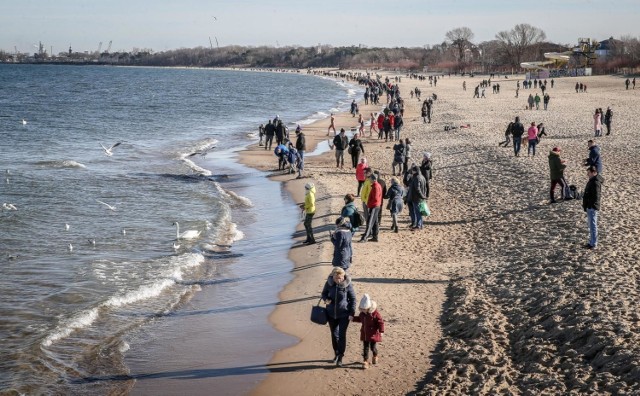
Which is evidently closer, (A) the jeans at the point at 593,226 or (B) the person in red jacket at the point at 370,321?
(B) the person in red jacket at the point at 370,321

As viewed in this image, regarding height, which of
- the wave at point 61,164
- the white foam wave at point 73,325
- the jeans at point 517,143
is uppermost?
the jeans at point 517,143

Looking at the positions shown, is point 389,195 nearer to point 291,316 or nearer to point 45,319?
point 291,316

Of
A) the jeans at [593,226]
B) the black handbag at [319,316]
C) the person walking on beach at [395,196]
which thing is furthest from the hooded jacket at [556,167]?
the black handbag at [319,316]

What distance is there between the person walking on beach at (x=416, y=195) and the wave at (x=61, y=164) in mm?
19220

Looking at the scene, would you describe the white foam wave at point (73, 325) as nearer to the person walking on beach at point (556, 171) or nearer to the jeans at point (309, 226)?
the jeans at point (309, 226)

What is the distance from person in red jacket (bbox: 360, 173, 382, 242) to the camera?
14977 millimetres

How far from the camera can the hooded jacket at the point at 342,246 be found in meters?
11.1

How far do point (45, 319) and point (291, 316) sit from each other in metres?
4.36

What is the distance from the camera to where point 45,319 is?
1245cm

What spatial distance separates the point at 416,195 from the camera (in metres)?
16.0

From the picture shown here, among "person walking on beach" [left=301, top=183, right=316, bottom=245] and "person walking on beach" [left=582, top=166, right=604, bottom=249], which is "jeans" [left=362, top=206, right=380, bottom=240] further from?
"person walking on beach" [left=582, top=166, right=604, bottom=249]

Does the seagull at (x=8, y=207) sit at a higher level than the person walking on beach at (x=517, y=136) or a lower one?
lower

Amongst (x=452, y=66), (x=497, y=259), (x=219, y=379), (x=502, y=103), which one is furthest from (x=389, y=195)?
(x=452, y=66)

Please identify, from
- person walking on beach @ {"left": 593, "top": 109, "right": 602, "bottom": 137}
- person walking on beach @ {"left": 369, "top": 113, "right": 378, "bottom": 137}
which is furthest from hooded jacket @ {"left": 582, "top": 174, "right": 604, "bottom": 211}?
person walking on beach @ {"left": 369, "top": 113, "right": 378, "bottom": 137}
